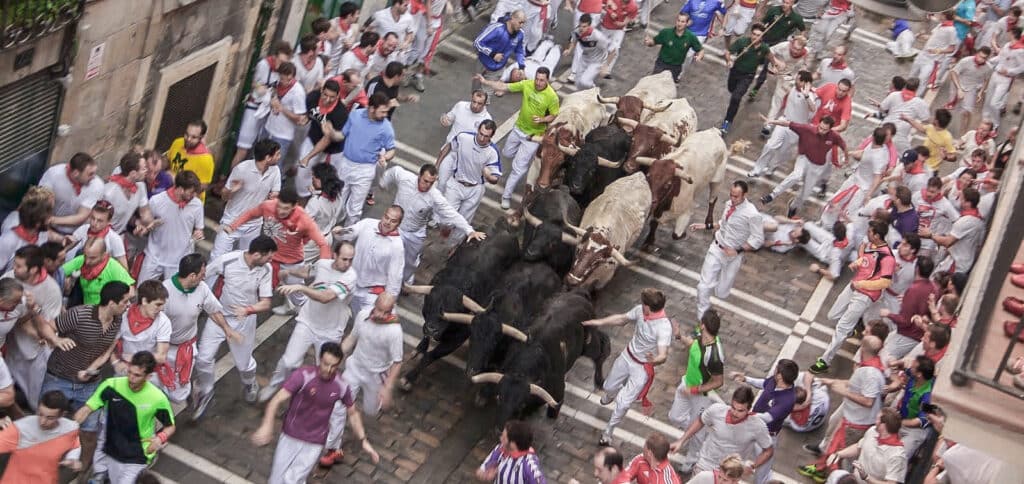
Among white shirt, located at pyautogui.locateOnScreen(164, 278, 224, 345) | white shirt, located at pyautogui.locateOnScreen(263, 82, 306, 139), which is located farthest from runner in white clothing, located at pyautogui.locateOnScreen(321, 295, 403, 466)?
white shirt, located at pyautogui.locateOnScreen(263, 82, 306, 139)

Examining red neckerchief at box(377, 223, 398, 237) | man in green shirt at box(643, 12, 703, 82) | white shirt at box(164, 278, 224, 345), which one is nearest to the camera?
white shirt at box(164, 278, 224, 345)

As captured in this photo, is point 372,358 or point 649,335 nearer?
point 372,358

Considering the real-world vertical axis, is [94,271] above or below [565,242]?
above

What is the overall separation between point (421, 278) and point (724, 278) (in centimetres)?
368

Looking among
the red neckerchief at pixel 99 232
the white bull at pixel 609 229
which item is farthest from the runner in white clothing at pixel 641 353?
the red neckerchief at pixel 99 232

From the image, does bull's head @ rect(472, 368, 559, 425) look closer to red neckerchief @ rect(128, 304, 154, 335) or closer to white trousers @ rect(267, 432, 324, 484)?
white trousers @ rect(267, 432, 324, 484)

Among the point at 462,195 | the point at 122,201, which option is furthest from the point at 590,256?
the point at 122,201

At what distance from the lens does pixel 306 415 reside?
13.2m

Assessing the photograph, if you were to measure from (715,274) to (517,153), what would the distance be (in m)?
3.50

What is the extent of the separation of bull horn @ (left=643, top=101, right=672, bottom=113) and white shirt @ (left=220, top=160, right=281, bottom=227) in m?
6.15

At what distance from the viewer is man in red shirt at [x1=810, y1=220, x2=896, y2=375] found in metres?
17.8

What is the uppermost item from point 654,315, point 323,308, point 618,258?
point 654,315

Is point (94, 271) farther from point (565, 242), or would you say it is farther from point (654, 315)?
point (565, 242)

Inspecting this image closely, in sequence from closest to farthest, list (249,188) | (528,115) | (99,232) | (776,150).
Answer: (99,232)
(249,188)
(528,115)
(776,150)
